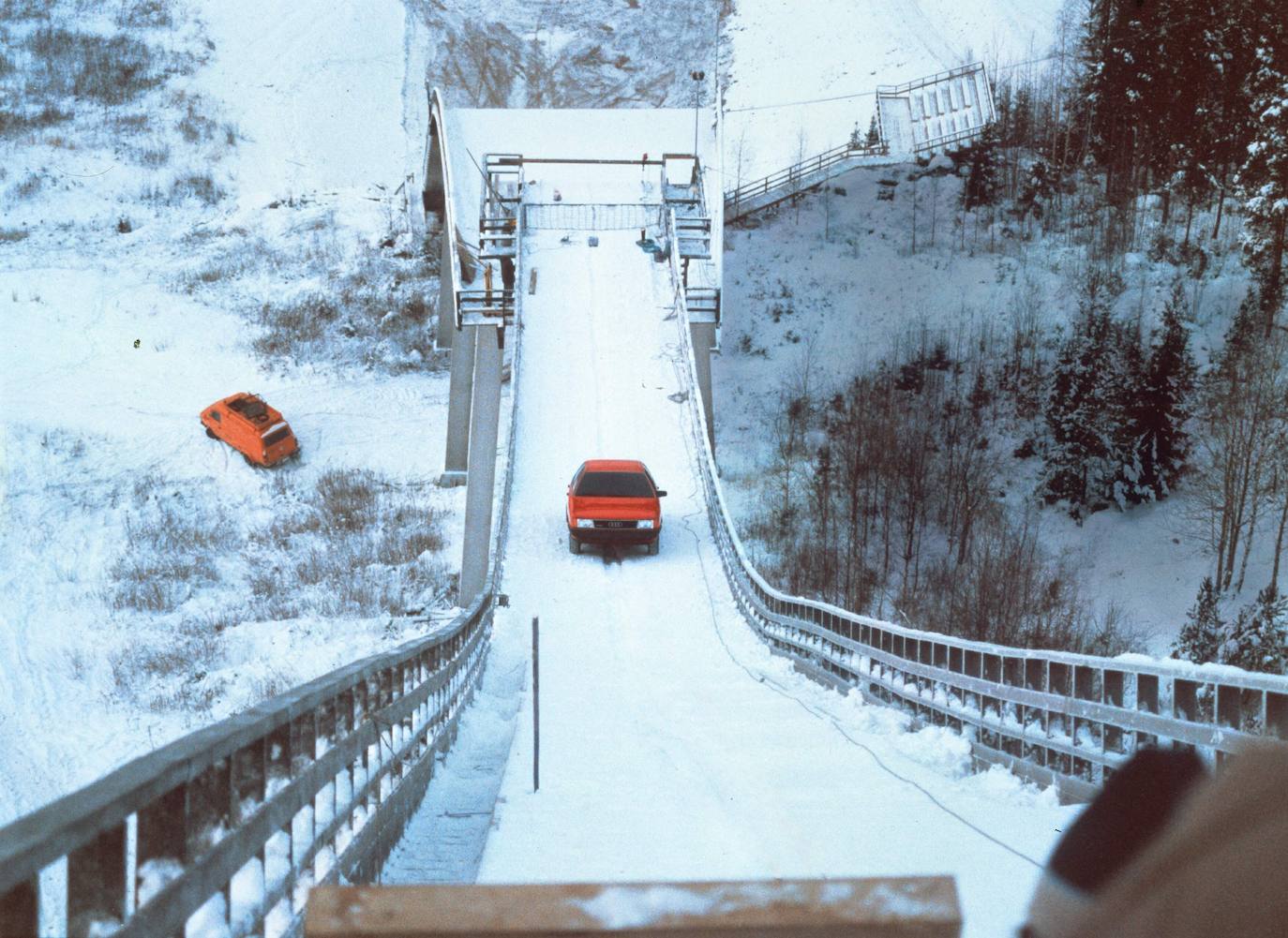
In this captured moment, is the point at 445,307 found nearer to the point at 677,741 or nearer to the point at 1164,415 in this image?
the point at 1164,415

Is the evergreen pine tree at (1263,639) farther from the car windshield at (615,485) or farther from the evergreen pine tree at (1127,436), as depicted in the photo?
the car windshield at (615,485)

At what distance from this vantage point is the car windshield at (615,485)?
22.8 m

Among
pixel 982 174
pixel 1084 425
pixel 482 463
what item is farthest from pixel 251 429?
pixel 982 174

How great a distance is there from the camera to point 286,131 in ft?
215

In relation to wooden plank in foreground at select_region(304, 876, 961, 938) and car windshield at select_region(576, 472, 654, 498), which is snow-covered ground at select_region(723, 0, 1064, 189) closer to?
car windshield at select_region(576, 472, 654, 498)

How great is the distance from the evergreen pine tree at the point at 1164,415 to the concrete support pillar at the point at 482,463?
20451 millimetres

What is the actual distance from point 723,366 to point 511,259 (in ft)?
49.7

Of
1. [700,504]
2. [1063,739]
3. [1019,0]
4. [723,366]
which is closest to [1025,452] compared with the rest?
[723,366]

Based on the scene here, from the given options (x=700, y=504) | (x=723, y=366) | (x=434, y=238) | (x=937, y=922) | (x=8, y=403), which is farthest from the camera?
(x=434, y=238)

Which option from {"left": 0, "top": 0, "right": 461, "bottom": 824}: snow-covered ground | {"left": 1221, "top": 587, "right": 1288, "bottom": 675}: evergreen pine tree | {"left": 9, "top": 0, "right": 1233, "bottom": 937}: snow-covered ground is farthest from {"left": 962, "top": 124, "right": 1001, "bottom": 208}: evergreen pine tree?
{"left": 1221, "top": 587, "right": 1288, "bottom": 675}: evergreen pine tree

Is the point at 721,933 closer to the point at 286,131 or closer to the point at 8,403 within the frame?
the point at 8,403

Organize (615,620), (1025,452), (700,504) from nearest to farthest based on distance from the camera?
(615,620), (700,504), (1025,452)

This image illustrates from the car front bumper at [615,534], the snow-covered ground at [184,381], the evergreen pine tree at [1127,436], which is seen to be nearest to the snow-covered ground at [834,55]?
the snow-covered ground at [184,381]

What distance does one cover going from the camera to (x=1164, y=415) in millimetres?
38562
